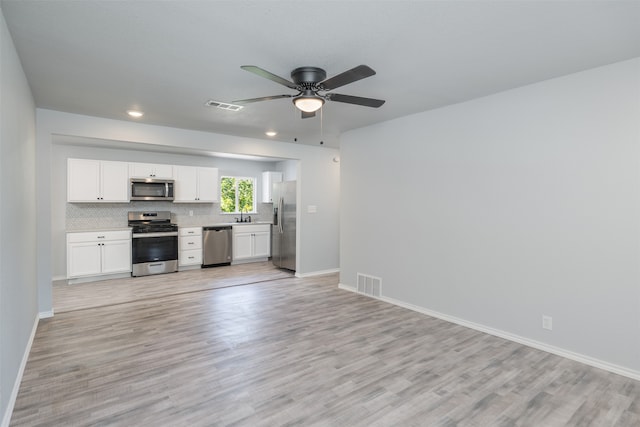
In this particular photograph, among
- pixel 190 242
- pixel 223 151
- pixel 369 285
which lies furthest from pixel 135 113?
pixel 369 285

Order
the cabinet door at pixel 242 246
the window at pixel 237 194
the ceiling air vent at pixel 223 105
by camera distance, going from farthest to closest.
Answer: the window at pixel 237 194
the cabinet door at pixel 242 246
the ceiling air vent at pixel 223 105

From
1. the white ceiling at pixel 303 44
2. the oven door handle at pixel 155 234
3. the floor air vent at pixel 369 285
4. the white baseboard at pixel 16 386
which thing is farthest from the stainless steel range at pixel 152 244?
the floor air vent at pixel 369 285

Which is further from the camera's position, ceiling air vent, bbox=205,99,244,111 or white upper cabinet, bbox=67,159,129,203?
white upper cabinet, bbox=67,159,129,203

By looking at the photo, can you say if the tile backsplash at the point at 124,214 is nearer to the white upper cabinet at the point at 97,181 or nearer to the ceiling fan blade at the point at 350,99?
the white upper cabinet at the point at 97,181

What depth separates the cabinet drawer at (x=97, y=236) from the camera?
5.72m

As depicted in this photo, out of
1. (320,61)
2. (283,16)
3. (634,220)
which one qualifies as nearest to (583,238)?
(634,220)

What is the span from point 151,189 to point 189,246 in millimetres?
1340

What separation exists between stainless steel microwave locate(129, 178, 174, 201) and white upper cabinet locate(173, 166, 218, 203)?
0.73 ft

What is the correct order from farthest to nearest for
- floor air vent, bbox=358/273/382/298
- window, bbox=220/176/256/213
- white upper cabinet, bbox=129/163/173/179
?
window, bbox=220/176/256/213 → white upper cabinet, bbox=129/163/173/179 → floor air vent, bbox=358/273/382/298

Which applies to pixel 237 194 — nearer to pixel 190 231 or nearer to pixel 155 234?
pixel 190 231

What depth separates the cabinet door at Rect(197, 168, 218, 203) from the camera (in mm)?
7168

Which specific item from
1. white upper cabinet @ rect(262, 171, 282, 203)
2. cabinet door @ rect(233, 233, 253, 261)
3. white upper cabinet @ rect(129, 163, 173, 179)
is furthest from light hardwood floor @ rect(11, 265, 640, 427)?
white upper cabinet @ rect(262, 171, 282, 203)

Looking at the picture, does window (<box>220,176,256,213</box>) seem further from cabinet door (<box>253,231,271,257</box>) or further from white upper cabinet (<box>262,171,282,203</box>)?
cabinet door (<box>253,231,271,257</box>)

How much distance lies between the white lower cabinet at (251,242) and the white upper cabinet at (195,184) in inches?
35.9
